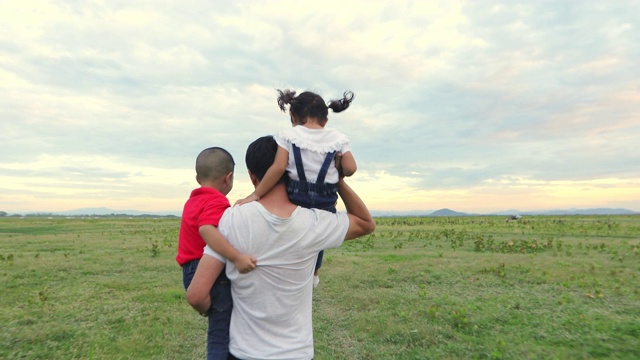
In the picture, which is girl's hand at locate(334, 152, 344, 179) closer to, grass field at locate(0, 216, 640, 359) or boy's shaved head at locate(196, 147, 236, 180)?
boy's shaved head at locate(196, 147, 236, 180)

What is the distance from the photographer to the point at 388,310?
8.59 m

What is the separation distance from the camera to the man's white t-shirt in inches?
82.6

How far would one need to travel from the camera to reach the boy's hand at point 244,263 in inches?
80.6

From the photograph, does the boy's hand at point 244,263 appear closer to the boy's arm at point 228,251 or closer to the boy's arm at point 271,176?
the boy's arm at point 228,251

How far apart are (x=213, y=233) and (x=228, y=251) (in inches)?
5.4

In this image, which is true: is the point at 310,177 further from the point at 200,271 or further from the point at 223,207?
the point at 200,271

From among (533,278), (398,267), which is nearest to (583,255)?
(533,278)

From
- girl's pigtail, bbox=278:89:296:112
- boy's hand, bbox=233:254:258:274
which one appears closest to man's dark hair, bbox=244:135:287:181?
boy's hand, bbox=233:254:258:274

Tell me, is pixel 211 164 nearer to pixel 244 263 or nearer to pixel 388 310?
pixel 244 263

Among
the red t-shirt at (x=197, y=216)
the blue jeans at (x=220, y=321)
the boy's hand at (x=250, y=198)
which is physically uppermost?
the boy's hand at (x=250, y=198)

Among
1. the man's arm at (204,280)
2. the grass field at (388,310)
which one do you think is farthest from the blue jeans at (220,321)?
the grass field at (388,310)

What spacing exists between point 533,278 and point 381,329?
226 inches

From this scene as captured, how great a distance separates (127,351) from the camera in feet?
21.2

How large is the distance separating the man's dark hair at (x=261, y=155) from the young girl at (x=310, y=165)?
0.12 feet
